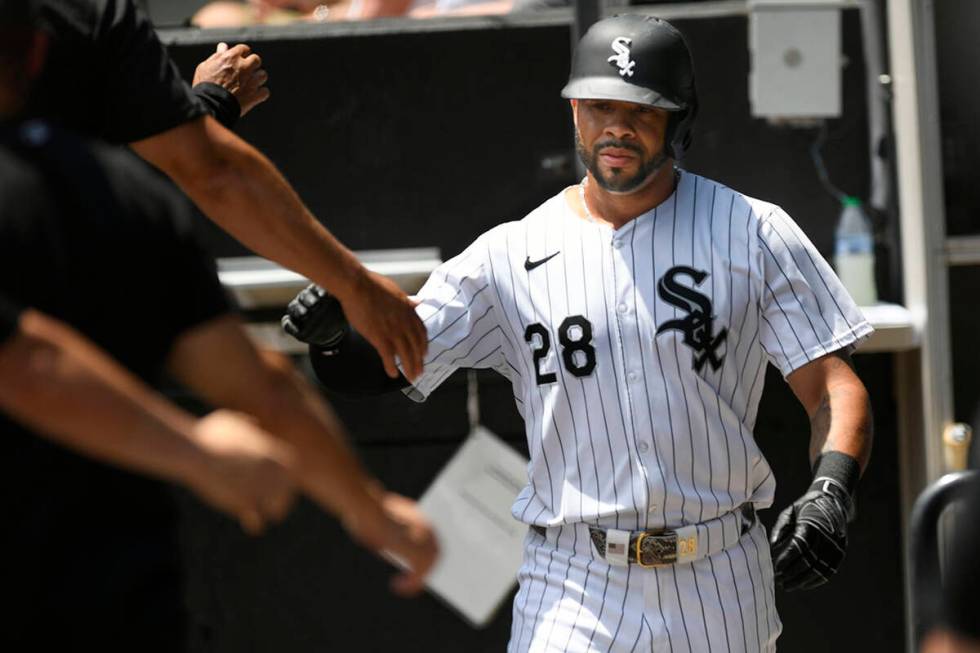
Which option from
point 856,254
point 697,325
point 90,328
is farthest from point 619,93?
point 856,254

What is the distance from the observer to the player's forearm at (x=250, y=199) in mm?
3447

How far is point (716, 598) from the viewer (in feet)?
11.4

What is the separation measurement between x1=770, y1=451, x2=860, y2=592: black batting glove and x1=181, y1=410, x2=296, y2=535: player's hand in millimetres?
1531

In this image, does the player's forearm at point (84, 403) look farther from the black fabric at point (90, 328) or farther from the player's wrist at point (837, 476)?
the player's wrist at point (837, 476)

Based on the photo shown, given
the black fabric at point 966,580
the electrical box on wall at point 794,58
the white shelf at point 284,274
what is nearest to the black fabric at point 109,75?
the black fabric at point 966,580

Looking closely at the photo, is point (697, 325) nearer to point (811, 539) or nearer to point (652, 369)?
point (652, 369)

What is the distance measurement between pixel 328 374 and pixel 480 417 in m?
1.64

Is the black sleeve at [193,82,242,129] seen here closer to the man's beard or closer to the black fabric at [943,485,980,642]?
the man's beard

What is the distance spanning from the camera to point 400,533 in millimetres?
2285

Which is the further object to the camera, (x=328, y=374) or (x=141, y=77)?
(x=328, y=374)

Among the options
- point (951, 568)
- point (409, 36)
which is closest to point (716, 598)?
point (951, 568)

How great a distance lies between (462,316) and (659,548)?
70cm

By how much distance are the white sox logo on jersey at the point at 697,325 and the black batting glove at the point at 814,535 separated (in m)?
0.34

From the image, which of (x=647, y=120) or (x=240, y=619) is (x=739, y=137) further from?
(x=240, y=619)
